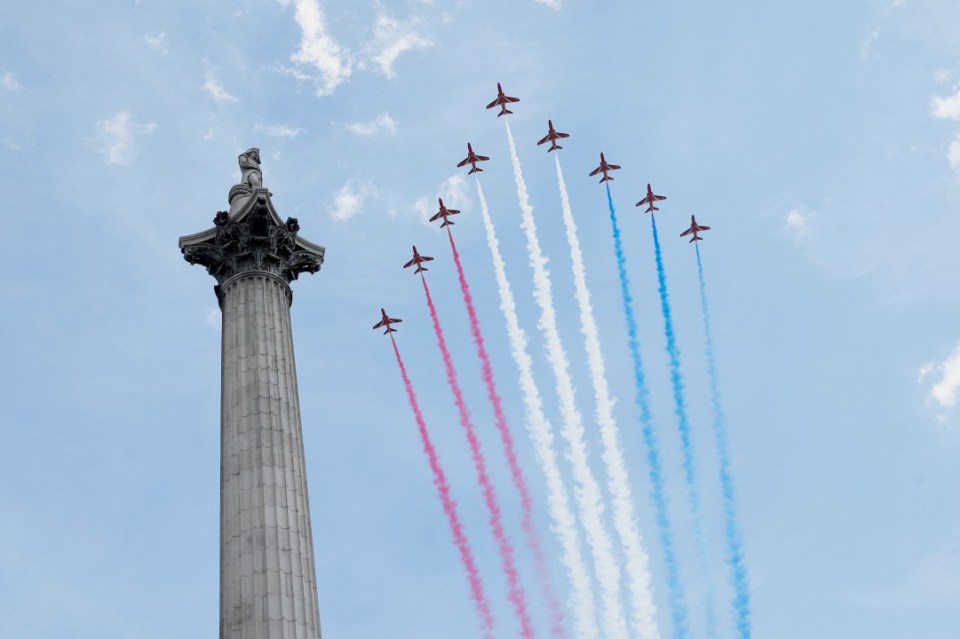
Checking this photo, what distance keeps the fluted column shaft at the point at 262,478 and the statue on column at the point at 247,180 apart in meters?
4.53

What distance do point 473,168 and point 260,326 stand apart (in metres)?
42.1

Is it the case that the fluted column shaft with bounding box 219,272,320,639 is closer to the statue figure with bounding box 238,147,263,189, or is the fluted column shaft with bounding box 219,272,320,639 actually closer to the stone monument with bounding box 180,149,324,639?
the stone monument with bounding box 180,149,324,639

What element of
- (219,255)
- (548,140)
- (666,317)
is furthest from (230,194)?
(548,140)

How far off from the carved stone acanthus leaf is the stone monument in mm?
40

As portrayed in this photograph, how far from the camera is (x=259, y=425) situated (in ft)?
143

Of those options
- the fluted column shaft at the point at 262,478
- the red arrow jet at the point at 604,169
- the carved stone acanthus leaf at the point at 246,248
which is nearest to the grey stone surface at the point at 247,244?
the carved stone acanthus leaf at the point at 246,248

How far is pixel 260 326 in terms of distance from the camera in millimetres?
47375

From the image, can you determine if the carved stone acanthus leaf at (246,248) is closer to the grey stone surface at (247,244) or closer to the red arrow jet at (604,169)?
the grey stone surface at (247,244)

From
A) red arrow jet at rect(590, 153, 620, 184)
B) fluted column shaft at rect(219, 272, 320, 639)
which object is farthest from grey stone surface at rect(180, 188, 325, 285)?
red arrow jet at rect(590, 153, 620, 184)

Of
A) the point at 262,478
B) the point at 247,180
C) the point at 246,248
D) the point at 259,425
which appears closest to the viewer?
the point at 262,478

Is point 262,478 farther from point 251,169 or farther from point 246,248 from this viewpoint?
point 251,169

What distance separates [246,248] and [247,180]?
5353 millimetres

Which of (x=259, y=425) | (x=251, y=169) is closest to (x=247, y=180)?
(x=251, y=169)

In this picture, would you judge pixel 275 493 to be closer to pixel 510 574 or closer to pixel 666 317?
pixel 510 574
